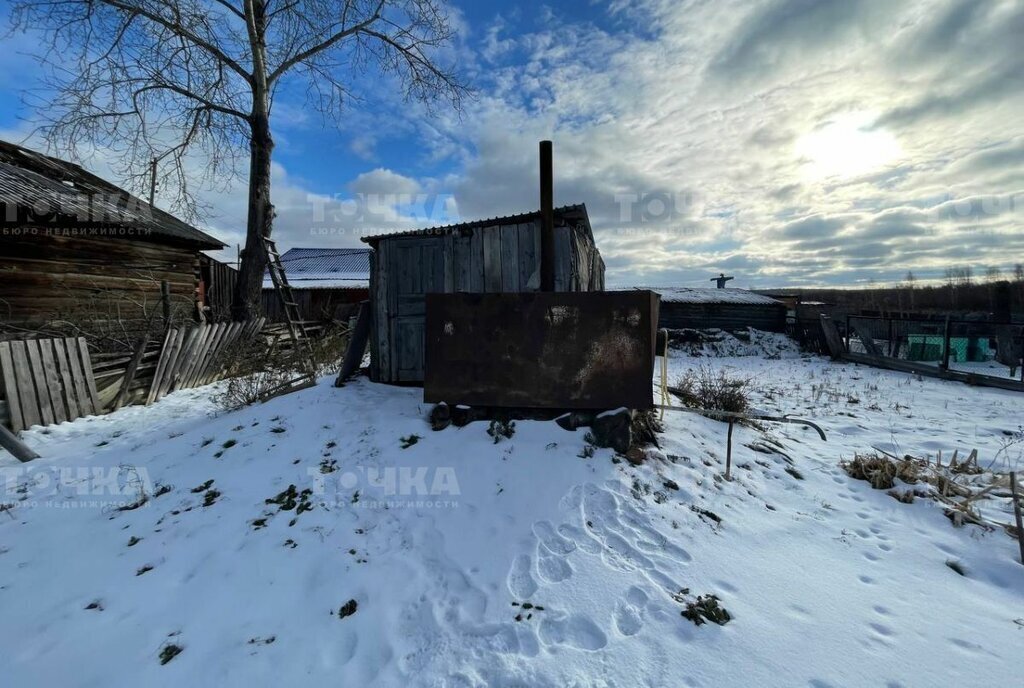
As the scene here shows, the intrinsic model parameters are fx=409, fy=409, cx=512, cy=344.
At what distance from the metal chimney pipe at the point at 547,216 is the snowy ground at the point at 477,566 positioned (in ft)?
6.10

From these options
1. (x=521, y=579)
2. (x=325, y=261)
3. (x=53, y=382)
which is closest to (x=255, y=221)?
(x=53, y=382)

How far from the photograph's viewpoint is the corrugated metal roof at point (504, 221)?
18.6 ft

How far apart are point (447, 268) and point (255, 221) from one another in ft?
22.7

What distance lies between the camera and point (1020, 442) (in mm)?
5539

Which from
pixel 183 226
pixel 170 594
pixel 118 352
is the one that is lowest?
pixel 170 594

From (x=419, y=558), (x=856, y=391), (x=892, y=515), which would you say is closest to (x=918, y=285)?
(x=856, y=391)

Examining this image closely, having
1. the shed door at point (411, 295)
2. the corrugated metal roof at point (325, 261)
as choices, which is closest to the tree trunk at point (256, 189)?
the shed door at point (411, 295)

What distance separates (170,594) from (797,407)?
916 cm

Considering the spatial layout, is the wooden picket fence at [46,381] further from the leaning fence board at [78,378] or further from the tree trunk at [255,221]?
the tree trunk at [255,221]

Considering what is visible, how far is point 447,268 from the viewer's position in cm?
639

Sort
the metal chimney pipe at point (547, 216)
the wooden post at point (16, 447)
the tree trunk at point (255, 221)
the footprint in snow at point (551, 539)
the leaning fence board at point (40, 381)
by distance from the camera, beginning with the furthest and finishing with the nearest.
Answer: the tree trunk at point (255, 221) → the leaning fence board at point (40, 381) → the metal chimney pipe at point (547, 216) → the wooden post at point (16, 447) → the footprint in snow at point (551, 539)

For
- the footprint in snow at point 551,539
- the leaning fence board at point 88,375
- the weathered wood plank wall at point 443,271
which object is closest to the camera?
the footprint in snow at point 551,539

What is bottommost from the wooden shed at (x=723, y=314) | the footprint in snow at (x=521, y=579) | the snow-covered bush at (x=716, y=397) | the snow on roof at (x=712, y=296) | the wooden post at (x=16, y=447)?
the footprint in snow at (x=521, y=579)

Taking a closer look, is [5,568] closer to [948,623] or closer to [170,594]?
[170,594]
